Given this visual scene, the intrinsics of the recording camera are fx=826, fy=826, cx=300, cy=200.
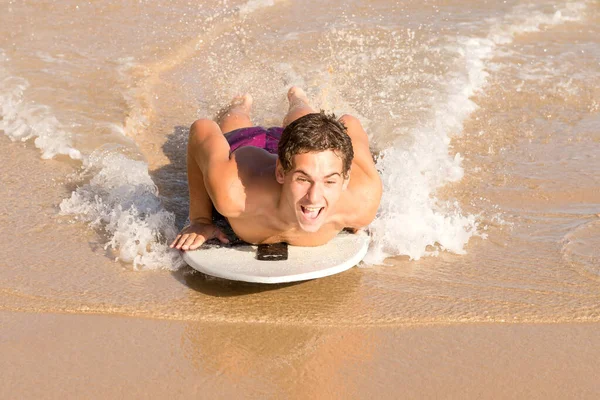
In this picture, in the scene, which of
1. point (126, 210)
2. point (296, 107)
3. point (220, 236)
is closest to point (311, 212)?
point (220, 236)

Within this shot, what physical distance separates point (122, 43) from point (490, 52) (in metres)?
4.13

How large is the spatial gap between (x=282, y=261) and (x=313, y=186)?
598 mm

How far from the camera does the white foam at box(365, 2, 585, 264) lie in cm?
512

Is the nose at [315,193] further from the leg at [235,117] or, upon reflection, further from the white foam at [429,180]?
the leg at [235,117]

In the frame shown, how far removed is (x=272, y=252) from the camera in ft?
15.5

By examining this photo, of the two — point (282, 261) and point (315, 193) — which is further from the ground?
point (315, 193)

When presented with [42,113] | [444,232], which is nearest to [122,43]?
[42,113]

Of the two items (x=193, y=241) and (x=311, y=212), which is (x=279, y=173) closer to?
(x=311, y=212)

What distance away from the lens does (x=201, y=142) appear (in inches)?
192

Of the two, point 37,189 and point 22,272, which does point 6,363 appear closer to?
point 22,272

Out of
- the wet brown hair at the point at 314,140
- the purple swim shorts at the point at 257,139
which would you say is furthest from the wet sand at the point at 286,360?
the purple swim shorts at the point at 257,139

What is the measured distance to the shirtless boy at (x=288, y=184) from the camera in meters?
4.22

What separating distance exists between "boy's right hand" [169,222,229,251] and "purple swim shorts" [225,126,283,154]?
0.60 metres

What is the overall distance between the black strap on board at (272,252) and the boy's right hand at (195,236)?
9.9 inches
